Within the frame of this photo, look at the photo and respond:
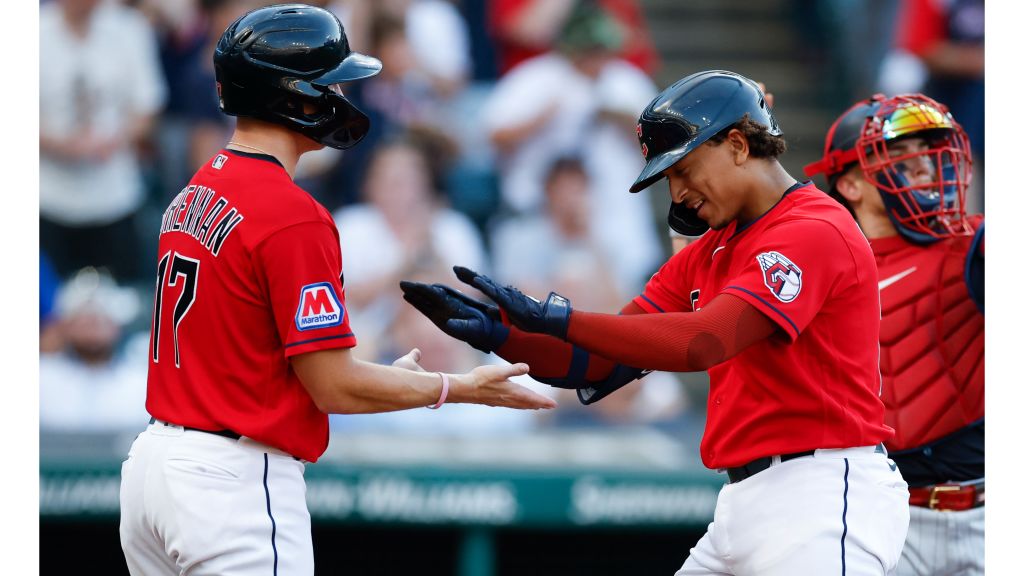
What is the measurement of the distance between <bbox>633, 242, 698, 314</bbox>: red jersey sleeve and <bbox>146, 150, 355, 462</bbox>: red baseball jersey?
0.98 metres

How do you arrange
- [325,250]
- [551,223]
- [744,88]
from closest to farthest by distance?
[325,250] < [744,88] < [551,223]

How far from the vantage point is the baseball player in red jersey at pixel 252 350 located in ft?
8.91

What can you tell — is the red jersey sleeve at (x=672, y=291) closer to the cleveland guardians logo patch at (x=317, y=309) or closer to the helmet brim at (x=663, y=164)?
the helmet brim at (x=663, y=164)

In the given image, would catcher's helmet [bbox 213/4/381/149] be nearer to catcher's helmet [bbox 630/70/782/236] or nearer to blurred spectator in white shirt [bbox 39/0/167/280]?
catcher's helmet [bbox 630/70/782/236]

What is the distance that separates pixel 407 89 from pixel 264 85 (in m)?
Answer: 4.48

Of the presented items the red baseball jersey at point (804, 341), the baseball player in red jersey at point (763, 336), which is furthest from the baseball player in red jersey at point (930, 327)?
the red baseball jersey at point (804, 341)

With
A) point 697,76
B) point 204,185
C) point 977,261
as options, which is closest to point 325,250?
point 204,185

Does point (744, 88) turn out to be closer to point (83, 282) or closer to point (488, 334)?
point (488, 334)

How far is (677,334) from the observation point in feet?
9.09

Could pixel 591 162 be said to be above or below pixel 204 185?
above

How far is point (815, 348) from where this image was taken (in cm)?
288

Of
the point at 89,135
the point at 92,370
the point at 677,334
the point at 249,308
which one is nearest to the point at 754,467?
the point at 677,334

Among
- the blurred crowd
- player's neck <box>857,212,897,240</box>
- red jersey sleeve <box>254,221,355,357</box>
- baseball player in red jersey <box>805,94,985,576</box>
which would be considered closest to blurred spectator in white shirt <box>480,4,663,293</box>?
the blurred crowd

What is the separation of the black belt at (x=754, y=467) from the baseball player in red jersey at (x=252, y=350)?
75 centimetres
